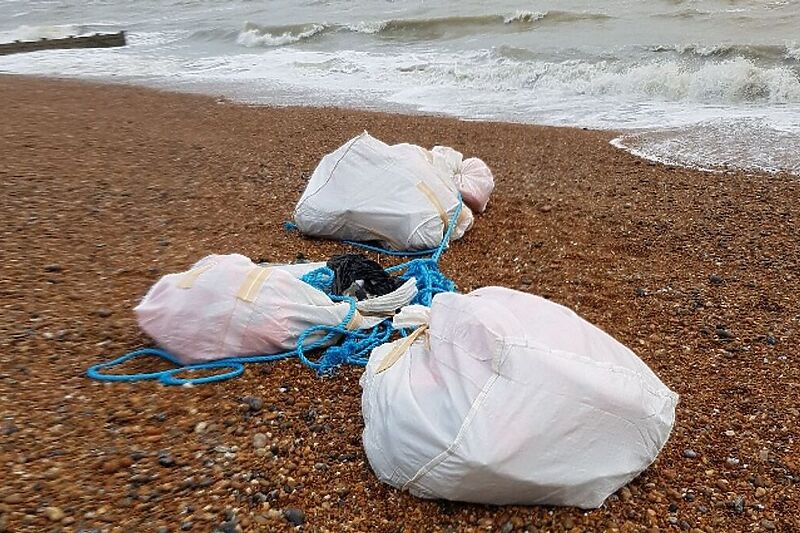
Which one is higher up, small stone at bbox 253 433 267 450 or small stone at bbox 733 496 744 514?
small stone at bbox 253 433 267 450

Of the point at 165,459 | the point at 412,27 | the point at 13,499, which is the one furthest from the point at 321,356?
the point at 412,27

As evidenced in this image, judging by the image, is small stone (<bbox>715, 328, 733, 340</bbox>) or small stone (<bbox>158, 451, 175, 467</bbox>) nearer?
small stone (<bbox>158, 451, 175, 467</bbox>)

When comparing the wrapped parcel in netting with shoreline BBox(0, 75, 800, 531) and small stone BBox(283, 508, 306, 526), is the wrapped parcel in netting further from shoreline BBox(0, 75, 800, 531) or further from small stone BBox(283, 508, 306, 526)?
small stone BBox(283, 508, 306, 526)

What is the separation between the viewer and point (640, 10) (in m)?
17.0

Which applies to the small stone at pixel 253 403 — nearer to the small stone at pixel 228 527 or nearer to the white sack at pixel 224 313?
the white sack at pixel 224 313

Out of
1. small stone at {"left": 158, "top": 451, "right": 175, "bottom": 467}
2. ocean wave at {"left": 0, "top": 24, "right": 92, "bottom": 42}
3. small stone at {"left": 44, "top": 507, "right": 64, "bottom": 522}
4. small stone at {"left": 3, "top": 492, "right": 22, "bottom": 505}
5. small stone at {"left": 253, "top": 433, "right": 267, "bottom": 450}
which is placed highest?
ocean wave at {"left": 0, "top": 24, "right": 92, "bottom": 42}

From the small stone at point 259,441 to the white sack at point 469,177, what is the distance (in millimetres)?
3095

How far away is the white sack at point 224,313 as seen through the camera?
127 inches

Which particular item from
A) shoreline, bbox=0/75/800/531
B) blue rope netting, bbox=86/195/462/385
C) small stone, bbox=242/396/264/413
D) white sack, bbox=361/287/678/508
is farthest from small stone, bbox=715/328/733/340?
small stone, bbox=242/396/264/413

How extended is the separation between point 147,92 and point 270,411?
10632 millimetres

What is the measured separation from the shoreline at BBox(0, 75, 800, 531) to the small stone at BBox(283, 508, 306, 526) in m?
0.03

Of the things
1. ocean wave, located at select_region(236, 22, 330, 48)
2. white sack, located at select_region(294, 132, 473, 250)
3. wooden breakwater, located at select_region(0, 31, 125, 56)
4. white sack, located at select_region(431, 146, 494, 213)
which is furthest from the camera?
wooden breakwater, located at select_region(0, 31, 125, 56)

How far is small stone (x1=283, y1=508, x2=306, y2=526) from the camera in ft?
7.80

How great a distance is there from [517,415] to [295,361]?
1.37 m
